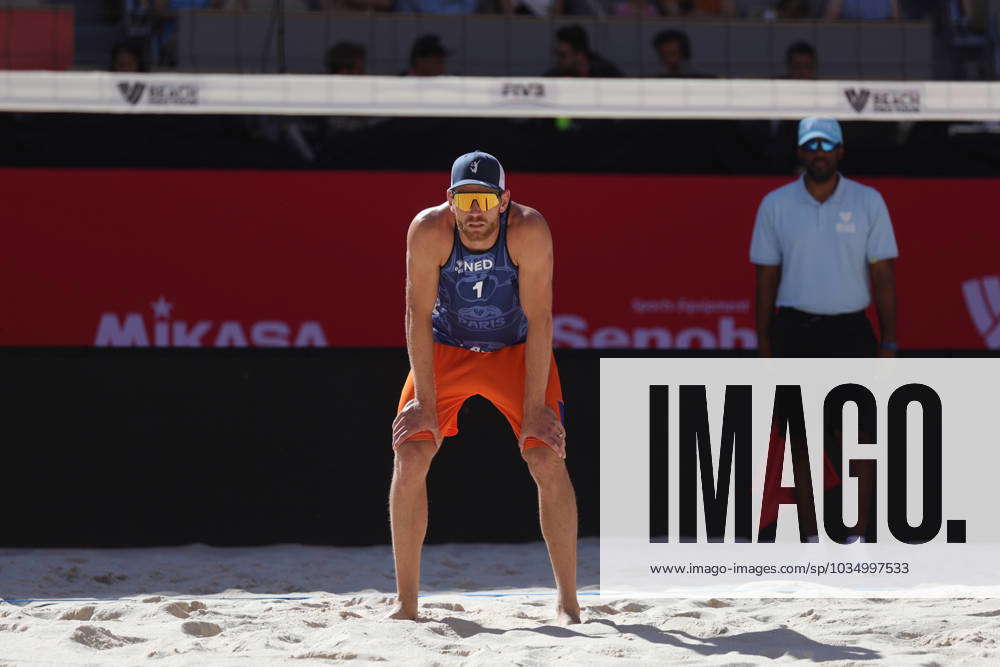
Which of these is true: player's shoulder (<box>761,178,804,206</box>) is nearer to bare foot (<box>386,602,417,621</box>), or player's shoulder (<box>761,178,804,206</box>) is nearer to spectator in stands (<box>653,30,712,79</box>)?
spectator in stands (<box>653,30,712,79</box>)

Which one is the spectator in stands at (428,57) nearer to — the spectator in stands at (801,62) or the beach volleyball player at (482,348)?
the spectator in stands at (801,62)

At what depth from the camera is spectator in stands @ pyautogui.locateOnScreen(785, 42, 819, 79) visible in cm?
767

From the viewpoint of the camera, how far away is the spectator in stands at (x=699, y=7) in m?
8.63

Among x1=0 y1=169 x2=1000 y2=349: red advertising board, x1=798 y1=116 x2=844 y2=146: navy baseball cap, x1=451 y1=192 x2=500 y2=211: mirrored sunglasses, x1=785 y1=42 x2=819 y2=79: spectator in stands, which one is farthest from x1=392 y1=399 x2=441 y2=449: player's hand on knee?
x1=785 y1=42 x2=819 y2=79: spectator in stands

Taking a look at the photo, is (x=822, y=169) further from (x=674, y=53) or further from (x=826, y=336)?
(x=674, y=53)

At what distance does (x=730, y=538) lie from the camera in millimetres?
6531

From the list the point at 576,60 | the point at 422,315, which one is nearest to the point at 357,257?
the point at 576,60

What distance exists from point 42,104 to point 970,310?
4.67m

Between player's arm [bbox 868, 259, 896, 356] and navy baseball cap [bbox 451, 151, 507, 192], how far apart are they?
223 cm

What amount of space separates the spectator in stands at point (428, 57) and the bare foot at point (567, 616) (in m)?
3.61

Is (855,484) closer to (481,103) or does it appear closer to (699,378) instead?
(699,378)

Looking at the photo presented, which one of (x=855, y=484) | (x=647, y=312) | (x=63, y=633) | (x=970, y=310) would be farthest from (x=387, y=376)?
(x=970, y=310)

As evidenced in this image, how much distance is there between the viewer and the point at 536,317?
455 cm

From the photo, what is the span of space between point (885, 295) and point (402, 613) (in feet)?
8.40
